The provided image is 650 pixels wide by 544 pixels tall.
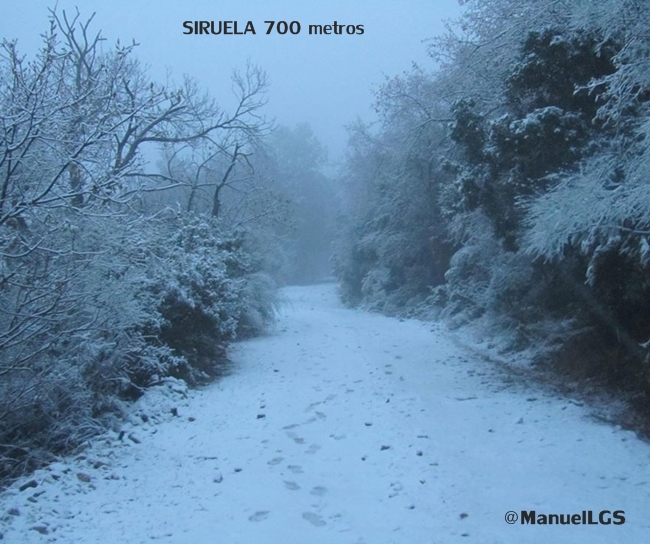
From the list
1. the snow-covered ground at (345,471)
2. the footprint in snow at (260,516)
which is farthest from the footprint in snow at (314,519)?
the footprint in snow at (260,516)

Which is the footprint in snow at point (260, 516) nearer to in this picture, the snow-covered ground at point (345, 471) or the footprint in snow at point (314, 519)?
the snow-covered ground at point (345, 471)

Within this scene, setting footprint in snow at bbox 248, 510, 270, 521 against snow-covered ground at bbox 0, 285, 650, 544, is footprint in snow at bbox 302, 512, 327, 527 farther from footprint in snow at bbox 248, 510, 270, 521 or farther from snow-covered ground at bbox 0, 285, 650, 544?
footprint in snow at bbox 248, 510, 270, 521

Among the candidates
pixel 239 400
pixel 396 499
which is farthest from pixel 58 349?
pixel 396 499

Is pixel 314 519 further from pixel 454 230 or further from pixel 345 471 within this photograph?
pixel 454 230

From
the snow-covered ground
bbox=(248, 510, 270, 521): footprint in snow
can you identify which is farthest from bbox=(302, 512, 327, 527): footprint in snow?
bbox=(248, 510, 270, 521): footprint in snow

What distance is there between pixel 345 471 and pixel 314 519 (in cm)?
117

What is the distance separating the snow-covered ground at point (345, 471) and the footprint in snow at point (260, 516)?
2 centimetres

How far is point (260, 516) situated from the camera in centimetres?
552

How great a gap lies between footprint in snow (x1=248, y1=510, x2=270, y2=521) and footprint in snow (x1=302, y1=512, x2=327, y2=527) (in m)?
0.36

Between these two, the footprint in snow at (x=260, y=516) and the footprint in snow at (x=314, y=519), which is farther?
the footprint in snow at (x=260, y=516)

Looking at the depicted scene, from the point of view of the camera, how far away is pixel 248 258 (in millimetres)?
17188

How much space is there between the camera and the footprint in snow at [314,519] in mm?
5273

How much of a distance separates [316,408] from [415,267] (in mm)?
15739

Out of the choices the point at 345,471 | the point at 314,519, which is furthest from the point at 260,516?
the point at 345,471
